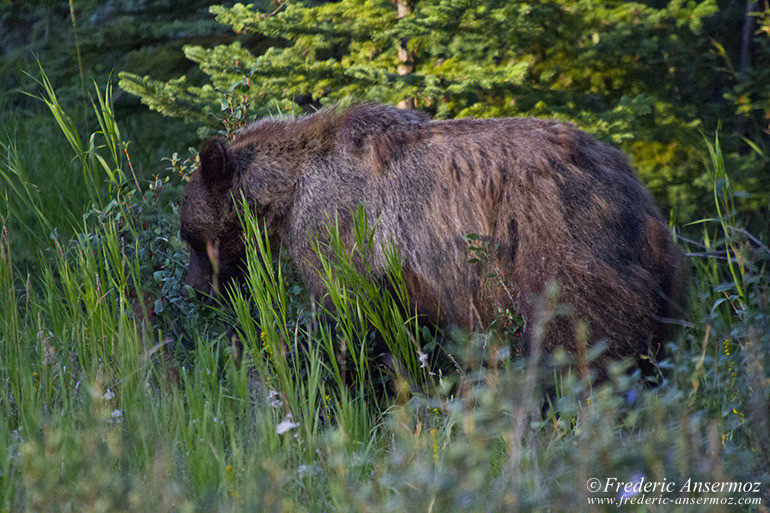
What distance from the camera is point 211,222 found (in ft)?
15.2

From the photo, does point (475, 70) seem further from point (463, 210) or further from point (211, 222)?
point (211, 222)

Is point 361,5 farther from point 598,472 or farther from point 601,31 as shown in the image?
point 598,472

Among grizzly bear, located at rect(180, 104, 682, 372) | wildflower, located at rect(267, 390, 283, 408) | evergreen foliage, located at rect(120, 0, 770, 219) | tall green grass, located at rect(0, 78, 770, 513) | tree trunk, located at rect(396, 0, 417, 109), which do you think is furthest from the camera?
tree trunk, located at rect(396, 0, 417, 109)

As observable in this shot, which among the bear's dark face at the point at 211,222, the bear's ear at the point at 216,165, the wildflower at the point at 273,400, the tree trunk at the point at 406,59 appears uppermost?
the tree trunk at the point at 406,59

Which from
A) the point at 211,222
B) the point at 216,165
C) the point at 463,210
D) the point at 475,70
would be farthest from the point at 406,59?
the point at 463,210

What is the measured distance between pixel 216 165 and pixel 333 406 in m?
1.69

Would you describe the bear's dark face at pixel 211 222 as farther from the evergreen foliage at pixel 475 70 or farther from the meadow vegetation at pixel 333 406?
the evergreen foliage at pixel 475 70

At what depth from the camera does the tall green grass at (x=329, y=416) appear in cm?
215

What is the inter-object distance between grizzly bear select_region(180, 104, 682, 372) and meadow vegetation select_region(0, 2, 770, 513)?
155mm

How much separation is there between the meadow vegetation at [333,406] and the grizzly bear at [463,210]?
0.15 meters

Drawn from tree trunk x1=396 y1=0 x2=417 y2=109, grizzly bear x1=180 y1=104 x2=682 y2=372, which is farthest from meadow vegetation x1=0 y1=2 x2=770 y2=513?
tree trunk x1=396 y1=0 x2=417 y2=109

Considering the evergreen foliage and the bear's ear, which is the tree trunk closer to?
the evergreen foliage

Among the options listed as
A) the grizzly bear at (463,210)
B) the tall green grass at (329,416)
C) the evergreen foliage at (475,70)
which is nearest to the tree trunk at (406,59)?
the evergreen foliage at (475,70)

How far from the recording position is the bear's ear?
14.6 ft
